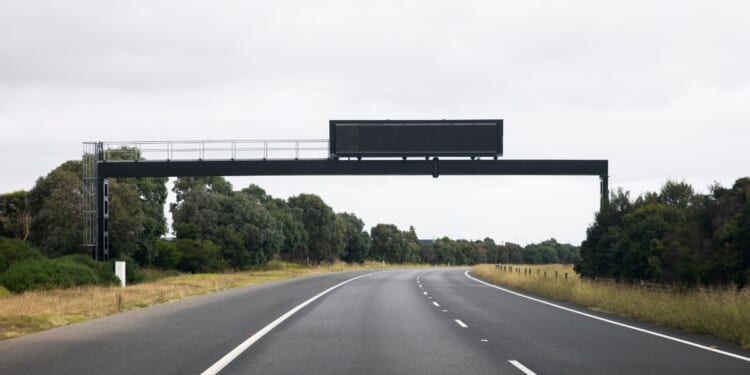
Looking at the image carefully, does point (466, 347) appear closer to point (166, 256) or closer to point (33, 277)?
point (33, 277)

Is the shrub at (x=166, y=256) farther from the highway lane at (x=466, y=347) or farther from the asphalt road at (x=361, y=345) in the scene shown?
the highway lane at (x=466, y=347)

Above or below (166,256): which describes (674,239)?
above

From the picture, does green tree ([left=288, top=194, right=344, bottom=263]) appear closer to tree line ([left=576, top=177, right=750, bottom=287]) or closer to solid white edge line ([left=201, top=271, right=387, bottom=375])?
tree line ([left=576, top=177, right=750, bottom=287])

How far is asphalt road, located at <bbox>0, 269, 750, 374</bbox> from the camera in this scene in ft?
36.1

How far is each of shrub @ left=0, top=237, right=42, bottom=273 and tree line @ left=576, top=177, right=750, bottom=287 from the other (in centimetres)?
2840

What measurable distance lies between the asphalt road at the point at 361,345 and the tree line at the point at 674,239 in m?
10.2

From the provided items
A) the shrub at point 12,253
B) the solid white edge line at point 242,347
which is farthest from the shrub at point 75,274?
the solid white edge line at point 242,347

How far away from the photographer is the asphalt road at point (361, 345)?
36.1 ft

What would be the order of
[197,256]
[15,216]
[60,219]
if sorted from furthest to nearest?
[15,216]
[197,256]
[60,219]

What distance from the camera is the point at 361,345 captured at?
13797mm

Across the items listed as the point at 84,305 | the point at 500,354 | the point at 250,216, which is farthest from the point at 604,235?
the point at 250,216

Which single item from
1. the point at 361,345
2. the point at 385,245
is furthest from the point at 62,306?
the point at 385,245

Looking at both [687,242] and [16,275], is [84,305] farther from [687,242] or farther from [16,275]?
[687,242]

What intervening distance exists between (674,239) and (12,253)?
1181 inches
